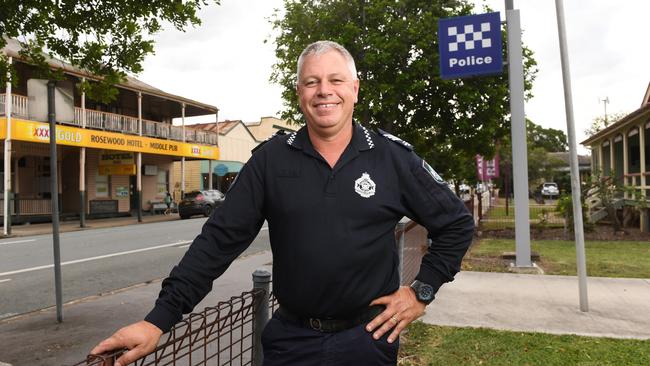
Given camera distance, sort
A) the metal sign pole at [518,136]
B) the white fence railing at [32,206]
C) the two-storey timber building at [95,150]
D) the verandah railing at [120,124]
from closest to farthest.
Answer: the metal sign pole at [518,136]
the verandah railing at [120,124]
the two-storey timber building at [95,150]
the white fence railing at [32,206]

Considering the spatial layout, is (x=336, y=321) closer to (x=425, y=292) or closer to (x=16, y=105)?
(x=425, y=292)

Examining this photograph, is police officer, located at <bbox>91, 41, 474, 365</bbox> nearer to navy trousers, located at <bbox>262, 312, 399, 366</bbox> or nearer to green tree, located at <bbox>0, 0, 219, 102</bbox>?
navy trousers, located at <bbox>262, 312, 399, 366</bbox>

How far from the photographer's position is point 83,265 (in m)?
9.48

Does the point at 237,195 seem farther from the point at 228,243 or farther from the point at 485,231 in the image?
the point at 485,231

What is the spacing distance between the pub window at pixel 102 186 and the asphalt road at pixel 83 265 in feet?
36.9

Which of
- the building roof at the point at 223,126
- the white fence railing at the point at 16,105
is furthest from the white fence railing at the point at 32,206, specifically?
the building roof at the point at 223,126

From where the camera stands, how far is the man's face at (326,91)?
200 centimetres

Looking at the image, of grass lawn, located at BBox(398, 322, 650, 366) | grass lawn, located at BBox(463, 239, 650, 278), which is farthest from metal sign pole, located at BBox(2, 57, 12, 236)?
grass lawn, located at BBox(398, 322, 650, 366)

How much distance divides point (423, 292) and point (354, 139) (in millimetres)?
693

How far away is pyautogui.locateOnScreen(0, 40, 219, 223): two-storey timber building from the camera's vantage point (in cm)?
1908

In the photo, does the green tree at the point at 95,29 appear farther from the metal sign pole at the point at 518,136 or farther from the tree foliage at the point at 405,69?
the tree foliage at the point at 405,69

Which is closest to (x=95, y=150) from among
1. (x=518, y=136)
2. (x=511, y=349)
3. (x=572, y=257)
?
(x=518, y=136)

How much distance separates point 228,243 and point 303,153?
0.47 meters

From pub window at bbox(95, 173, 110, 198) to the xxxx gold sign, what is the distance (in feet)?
9.35
